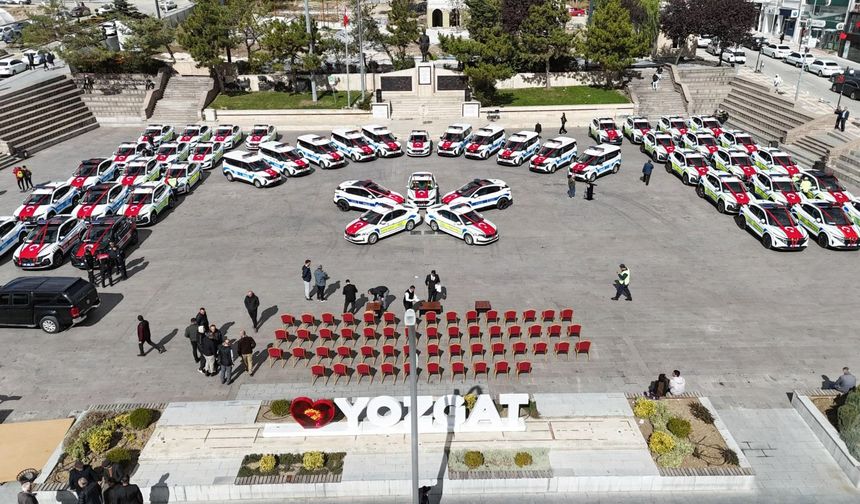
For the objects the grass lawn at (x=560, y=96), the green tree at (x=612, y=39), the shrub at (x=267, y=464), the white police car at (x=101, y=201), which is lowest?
the shrub at (x=267, y=464)

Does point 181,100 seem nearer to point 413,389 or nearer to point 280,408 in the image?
point 280,408

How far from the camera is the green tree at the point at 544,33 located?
49.2 metres

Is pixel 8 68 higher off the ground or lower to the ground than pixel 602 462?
higher

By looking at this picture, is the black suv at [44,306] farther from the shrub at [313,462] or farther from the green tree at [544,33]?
the green tree at [544,33]

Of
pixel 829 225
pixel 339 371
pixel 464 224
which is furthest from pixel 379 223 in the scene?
pixel 829 225

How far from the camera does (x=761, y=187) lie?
31500 millimetres

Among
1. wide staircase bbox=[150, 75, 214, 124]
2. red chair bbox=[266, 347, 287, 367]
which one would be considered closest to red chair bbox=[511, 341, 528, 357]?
red chair bbox=[266, 347, 287, 367]

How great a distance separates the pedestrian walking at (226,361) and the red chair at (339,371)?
3048 mm

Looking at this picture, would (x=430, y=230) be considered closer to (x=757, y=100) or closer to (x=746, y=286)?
(x=746, y=286)

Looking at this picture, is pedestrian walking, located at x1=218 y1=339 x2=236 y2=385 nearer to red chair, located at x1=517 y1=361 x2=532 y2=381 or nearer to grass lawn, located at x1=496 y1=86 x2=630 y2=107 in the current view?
red chair, located at x1=517 y1=361 x2=532 y2=381

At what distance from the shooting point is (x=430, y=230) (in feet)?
96.2

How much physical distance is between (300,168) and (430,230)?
11.3 meters

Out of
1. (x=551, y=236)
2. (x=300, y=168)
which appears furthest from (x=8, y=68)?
(x=551, y=236)

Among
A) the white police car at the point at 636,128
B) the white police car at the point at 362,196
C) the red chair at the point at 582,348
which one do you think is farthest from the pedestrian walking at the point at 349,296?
the white police car at the point at 636,128
